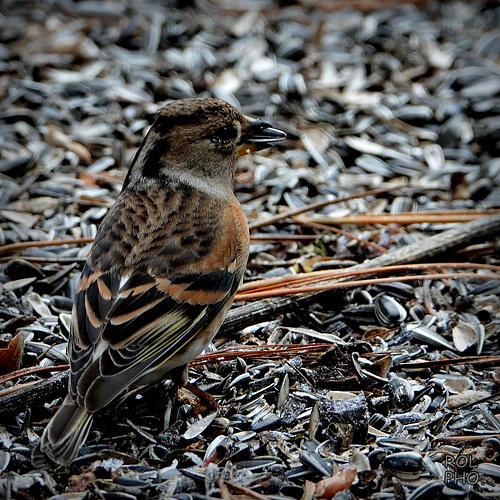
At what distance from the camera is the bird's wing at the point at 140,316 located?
3189 mm

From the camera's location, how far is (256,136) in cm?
441

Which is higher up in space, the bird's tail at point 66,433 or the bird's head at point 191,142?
the bird's head at point 191,142

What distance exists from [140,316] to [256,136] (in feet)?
5.03

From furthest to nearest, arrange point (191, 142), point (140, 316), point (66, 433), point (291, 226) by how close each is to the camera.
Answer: point (291, 226) < point (191, 142) < point (140, 316) < point (66, 433)

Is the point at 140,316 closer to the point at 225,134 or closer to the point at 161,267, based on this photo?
the point at 161,267

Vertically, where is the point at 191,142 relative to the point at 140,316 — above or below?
above

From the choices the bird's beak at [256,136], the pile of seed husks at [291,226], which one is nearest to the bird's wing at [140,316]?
the pile of seed husks at [291,226]

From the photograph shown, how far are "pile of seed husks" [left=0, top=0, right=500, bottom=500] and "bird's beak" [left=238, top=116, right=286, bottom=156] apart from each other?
80 centimetres

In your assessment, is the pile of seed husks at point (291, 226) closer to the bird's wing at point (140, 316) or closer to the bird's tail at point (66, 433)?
the bird's tail at point (66, 433)

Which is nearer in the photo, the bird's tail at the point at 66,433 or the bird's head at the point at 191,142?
the bird's tail at the point at 66,433

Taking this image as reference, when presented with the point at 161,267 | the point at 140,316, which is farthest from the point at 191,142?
the point at 140,316

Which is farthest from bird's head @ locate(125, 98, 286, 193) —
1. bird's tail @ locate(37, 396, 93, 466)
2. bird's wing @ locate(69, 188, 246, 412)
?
bird's tail @ locate(37, 396, 93, 466)

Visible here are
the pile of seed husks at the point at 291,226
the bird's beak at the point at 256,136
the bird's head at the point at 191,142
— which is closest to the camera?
the pile of seed husks at the point at 291,226

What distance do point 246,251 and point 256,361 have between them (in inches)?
23.7
